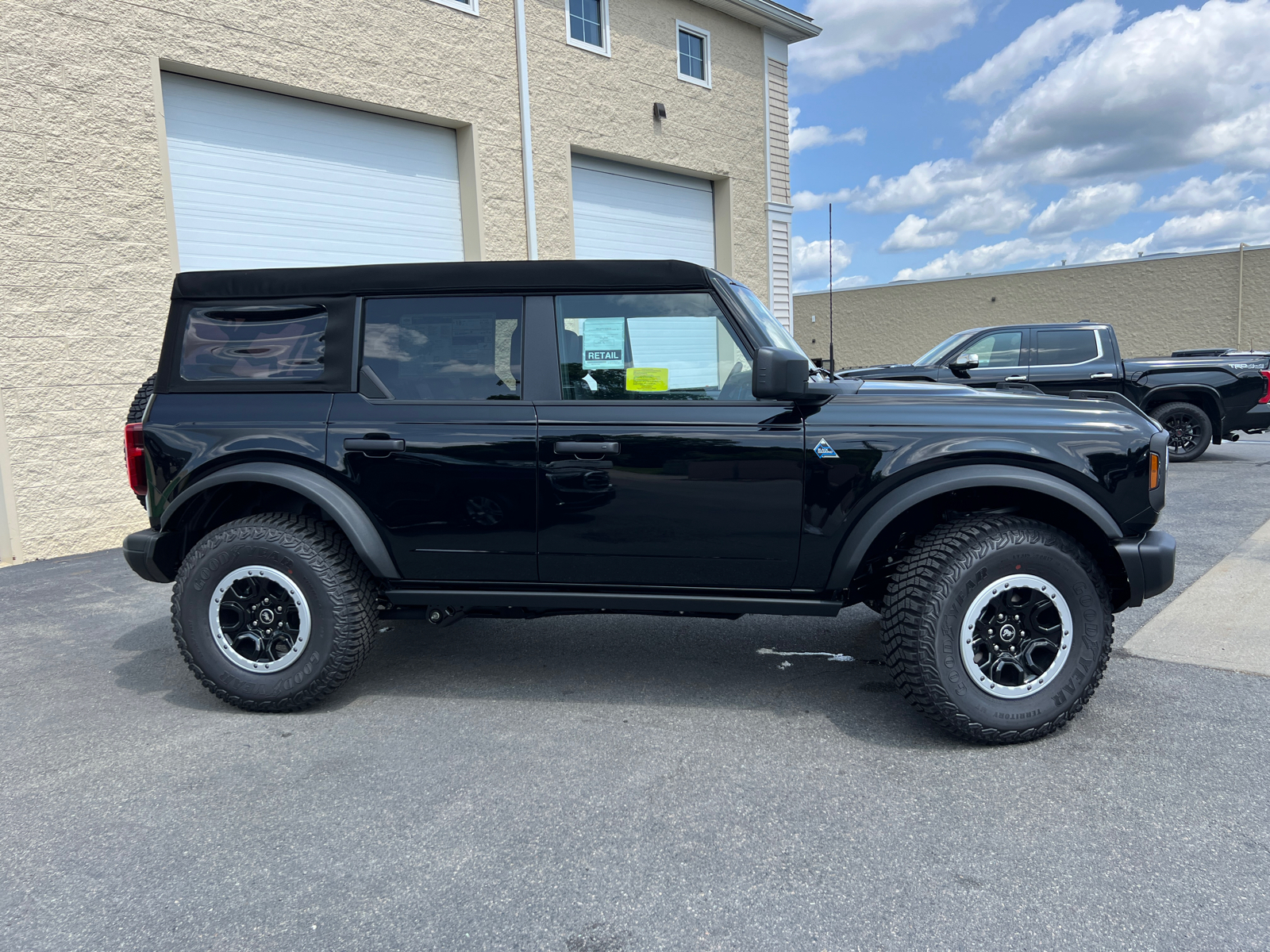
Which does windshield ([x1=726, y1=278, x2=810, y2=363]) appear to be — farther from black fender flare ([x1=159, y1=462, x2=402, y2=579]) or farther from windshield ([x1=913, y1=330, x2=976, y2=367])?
windshield ([x1=913, y1=330, x2=976, y2=367])

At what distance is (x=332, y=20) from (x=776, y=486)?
7.85 meters

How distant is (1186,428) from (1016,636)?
985cm

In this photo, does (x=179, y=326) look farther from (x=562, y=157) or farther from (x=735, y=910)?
(x=562, y=157)

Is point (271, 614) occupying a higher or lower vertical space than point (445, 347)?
lower

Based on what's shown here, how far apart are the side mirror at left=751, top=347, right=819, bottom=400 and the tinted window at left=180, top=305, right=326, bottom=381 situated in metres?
2.00

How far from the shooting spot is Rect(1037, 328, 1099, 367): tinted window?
1027cm

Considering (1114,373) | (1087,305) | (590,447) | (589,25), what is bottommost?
(590,447)

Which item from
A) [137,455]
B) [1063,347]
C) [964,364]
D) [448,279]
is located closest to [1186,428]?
[1063,347]

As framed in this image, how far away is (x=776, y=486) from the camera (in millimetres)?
3260

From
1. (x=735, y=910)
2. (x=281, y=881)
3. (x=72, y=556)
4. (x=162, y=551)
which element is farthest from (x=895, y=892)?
(x=72, y=556)

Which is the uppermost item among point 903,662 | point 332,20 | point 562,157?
point 332,20

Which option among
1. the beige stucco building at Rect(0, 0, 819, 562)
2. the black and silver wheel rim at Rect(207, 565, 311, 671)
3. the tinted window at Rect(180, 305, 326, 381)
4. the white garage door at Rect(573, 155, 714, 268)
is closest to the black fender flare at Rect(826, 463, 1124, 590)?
the black and silver wheel rim at Rect(207, 565, 311, 671)

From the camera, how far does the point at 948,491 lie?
3141mm

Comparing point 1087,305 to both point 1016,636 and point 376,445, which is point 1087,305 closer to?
point 1016,636
